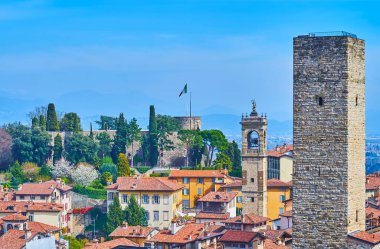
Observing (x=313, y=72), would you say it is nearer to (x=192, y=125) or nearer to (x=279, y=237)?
(x=279, y=237)

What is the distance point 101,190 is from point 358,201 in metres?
44.2

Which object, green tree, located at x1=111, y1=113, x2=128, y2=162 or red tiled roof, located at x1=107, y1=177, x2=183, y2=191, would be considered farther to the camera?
green tree, located at x1=111, y1=113, x2=128, y2=162

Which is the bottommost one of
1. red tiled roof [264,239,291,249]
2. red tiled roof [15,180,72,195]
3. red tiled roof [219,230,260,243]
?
red tiled roof [264,239,291,249]

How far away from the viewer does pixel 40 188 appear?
60.6 m

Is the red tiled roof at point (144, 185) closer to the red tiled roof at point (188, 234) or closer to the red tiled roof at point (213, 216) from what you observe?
the red tiled roof at point (213, 216)

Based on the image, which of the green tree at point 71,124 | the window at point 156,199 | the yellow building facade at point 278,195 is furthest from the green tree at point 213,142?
the yellow building facade at point 278,195

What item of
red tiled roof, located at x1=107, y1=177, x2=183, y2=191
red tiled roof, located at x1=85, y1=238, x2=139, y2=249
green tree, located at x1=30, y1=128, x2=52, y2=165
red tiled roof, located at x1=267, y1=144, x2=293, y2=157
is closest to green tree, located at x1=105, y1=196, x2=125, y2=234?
red tiled roof, located at x1=107, y1=177, x2=183, y2=191

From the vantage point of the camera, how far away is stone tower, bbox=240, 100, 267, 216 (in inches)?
2031

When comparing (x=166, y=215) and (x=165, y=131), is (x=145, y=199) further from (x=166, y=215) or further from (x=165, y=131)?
(x=165, y=131)

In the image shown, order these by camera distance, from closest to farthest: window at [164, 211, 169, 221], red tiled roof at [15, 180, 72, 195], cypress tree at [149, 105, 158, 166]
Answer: window at [164, 211, 169, 221] < red tiled roof at [15, 180, 72, 195] < cypress tree at [149, 105, 158, 166]

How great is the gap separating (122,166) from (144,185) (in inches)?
356

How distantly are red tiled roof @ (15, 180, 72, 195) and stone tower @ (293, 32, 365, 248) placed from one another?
41419 mm

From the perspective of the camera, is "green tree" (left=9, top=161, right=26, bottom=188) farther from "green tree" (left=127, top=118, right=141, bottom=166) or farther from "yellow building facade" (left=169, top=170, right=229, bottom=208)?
"yellow building facade" (left=169, top=170, right=229, bottom=208)

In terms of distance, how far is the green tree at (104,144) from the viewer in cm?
7294
